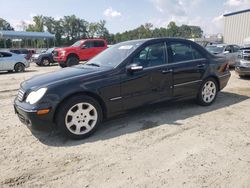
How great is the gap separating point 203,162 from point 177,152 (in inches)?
16.7

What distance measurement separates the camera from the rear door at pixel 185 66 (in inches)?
212

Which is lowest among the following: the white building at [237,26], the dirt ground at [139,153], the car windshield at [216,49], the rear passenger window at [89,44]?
the dirt ground at [139,153]

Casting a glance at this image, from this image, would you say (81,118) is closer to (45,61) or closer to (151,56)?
(151,56)

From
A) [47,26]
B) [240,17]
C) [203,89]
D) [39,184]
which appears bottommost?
[39,184]

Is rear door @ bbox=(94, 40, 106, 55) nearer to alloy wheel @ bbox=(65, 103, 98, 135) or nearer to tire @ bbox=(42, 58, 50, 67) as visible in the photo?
tire @ bbox=(42, 58, 50, 67)

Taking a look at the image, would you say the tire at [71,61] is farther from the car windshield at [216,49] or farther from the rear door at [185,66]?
the rear door at [185,66]

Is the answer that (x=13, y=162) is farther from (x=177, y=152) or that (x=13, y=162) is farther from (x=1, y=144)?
(x=177, y=152)

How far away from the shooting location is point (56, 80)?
14.1 feet

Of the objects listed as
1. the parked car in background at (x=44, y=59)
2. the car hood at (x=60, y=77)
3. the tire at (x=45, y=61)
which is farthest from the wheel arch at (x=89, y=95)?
the tire at (x=45, y=61)

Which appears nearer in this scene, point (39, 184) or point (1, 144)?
point (39, 184)

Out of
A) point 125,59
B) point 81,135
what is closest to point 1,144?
point 81,135

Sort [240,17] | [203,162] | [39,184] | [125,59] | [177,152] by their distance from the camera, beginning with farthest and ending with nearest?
[240,17] → [125,59] → [177,152] → [203,162] → [39,184]

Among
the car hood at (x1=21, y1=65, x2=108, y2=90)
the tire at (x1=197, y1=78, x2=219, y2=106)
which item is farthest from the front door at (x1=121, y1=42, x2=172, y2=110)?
the tire at (x1=197, y1=78, x2=219, y2=106)

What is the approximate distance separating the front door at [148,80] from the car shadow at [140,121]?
25cm
